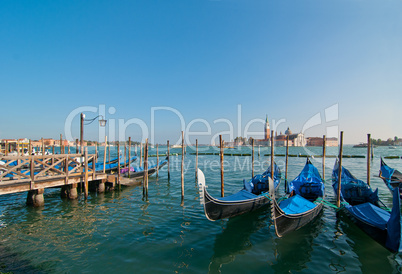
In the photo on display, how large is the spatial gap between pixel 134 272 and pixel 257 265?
8.49 ft

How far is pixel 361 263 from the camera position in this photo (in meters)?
4.40

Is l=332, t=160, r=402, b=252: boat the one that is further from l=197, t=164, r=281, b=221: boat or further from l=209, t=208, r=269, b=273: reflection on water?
l=209, t=208, r=269, b=273: reflection on water

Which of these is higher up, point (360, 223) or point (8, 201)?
point (360, 223)

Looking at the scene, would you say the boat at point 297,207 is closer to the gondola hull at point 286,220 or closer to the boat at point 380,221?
the gondola hull at point 286,220

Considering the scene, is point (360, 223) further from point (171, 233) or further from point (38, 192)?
point (38, 192)

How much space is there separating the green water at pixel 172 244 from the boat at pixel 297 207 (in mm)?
379

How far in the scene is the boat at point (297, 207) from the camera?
198 inches

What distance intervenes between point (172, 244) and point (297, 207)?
3814 millimetres

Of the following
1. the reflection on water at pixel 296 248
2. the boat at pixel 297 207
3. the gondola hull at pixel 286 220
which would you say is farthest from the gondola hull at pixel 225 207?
the gondola hull at pixel 286 220

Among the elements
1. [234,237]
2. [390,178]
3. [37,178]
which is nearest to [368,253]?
[234,237]

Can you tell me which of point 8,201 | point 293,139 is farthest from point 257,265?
point 293,139

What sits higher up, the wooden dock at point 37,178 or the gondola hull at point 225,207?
the wooden dock at point 37,178

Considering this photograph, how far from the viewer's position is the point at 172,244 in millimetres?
5168

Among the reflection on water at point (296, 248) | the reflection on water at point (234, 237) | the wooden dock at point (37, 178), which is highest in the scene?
the wooden dock at point (37, 178)
